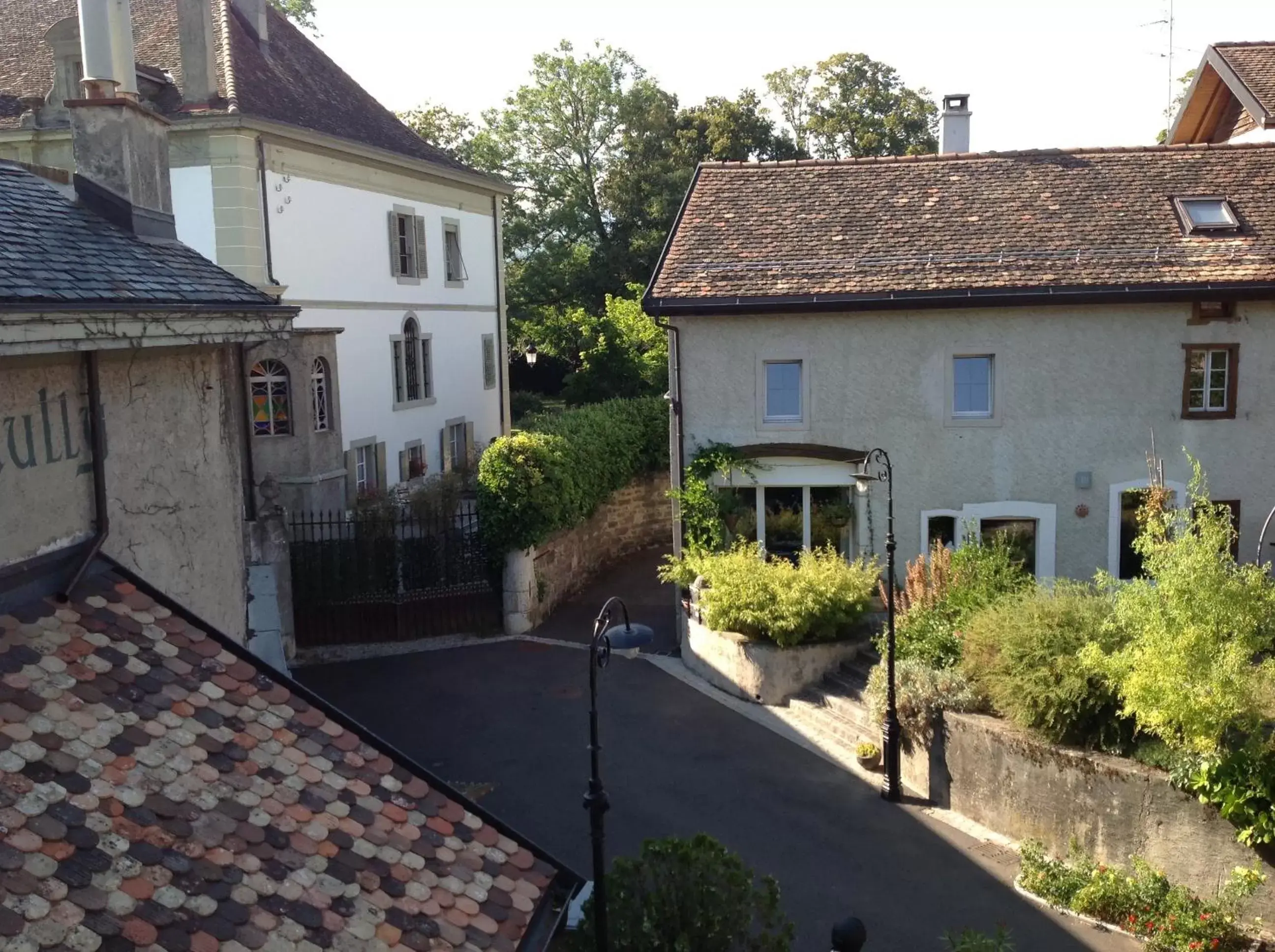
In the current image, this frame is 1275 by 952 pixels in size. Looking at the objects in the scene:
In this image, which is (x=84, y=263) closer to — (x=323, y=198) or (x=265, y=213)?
(x=265, y=213)

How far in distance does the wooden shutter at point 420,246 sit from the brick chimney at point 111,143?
20069mm

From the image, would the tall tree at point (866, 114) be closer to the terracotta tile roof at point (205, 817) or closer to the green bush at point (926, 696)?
the green bush at point (926, 696)

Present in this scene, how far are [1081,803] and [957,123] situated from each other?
48.0 feet

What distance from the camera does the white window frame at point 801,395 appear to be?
17891 mm

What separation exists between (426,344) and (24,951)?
85.8 ft

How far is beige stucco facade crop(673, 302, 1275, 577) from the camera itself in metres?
17.3

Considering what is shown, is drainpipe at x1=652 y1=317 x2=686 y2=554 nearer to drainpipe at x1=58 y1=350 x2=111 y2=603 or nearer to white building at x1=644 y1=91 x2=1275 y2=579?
white building at x1=644 y1=91 x2=1275 y2=579

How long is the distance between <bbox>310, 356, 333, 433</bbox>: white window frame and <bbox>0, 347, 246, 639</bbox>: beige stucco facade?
1288 cm

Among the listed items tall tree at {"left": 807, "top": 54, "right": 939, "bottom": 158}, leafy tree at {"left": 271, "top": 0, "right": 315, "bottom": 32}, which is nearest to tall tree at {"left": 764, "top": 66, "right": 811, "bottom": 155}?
tall tree at {"left": 807, "top": 54, "right": 939, "bottom": 158}

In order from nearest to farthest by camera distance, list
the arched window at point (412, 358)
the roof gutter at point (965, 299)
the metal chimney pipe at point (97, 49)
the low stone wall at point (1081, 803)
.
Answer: the metal chimney pipe at point (97, 49) < the low stone wall at point (1081, 803) < the roof gutter at point (965, 299) < the arched window at point (412, 358)

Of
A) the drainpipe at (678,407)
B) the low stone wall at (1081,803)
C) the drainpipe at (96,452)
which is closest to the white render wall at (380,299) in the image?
the drainpipe at (678,407)

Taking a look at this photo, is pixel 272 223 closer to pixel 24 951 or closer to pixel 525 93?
pixel 24 951

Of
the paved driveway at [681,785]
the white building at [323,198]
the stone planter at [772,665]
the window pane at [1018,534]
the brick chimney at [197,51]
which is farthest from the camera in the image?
the brick chimney at [197,51]

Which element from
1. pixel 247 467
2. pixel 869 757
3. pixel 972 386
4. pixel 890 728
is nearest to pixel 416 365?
pixel 247 467
